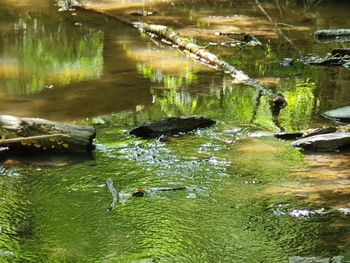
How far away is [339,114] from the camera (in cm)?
834

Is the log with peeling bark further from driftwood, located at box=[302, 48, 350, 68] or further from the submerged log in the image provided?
the submerged log

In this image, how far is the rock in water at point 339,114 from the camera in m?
8.20

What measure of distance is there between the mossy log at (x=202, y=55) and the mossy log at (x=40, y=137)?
3134 millimetres

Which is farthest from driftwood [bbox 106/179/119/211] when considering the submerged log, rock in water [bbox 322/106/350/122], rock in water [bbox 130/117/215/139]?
the submerged log

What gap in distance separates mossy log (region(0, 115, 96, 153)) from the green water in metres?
0.14

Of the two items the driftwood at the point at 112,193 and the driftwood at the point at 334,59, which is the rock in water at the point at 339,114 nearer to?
the driftwood at the point at 334,59

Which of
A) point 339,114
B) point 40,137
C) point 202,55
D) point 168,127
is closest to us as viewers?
point 40,137

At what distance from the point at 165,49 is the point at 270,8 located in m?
5.92

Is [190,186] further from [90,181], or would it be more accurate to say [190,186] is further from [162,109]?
[162,109]

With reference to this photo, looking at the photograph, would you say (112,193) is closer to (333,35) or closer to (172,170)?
(172,170)

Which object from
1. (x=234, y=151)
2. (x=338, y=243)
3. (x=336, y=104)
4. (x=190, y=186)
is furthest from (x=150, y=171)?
(x=336, y=104)

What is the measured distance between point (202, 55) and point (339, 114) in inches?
156

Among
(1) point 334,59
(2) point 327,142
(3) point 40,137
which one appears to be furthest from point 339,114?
(3) point 40,137

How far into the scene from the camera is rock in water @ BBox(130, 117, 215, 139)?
7656mm
